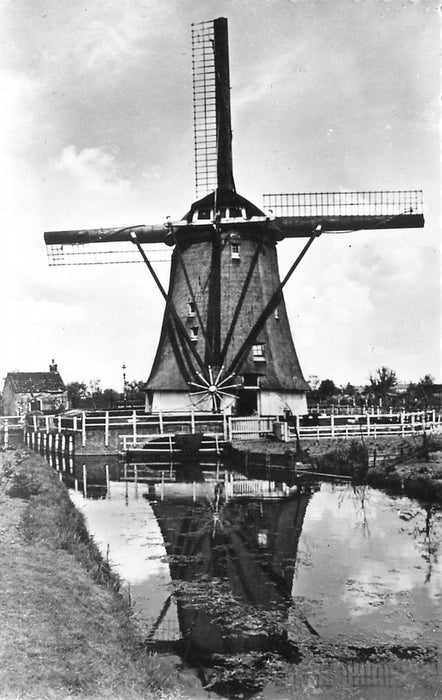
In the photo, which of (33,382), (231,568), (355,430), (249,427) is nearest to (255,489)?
(355,430)

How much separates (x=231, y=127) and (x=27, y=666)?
25414 mm

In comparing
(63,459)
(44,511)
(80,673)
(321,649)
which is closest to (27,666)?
(80,673)

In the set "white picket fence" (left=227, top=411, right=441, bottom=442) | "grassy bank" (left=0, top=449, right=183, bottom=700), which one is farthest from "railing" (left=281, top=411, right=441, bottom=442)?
"grassy bank" (left=0, top=449, right=183, bottom=700)

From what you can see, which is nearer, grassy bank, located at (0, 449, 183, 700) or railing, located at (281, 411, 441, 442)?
grassy bank, located at (0, 449, 183, 700)

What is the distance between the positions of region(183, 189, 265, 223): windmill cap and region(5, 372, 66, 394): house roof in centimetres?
3660

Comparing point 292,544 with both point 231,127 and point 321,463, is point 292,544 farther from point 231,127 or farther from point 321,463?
point 231,127

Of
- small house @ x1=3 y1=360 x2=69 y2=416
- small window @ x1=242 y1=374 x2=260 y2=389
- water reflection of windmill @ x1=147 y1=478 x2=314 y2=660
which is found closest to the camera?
water reflection of windmill @ x1=147 y1=478 x2=314 y2=660

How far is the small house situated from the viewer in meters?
A: 58.6

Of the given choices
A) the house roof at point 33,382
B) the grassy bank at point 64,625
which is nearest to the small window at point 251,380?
the grassy bank at point 64,625

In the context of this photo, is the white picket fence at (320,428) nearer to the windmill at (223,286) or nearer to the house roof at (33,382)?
the windmill at (223,286)

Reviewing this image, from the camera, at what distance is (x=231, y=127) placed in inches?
1072

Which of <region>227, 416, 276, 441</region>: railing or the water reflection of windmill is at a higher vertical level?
<region>227, 416, 276, 441</region>: railing

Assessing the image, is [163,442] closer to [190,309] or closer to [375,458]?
[190,309]

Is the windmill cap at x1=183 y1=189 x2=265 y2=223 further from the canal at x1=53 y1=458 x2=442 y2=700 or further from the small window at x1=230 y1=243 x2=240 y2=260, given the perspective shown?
the canal at x1=53 y1=458 x2=442 y2=700
